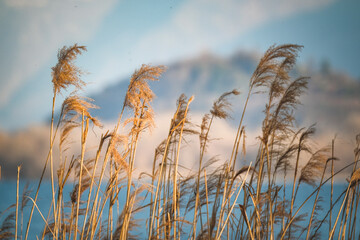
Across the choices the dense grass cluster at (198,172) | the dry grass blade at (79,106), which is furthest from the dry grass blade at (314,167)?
the dry grass blade at (79,106)

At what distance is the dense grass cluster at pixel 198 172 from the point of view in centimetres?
216

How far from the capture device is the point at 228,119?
304 centimetres

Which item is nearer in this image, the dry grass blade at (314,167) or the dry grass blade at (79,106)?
the dry grass blade at (79,106)

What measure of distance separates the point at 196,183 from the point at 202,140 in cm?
53

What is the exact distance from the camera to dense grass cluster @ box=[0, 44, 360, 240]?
2162mm

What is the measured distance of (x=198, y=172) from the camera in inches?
103

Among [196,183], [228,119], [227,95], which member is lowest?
[196,183]

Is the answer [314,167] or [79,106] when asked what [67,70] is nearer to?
[79,106]

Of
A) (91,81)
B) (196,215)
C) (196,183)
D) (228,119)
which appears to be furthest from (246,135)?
(91,81)

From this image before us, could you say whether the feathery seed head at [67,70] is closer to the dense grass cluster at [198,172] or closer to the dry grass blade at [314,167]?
the dense grass cluster at [198,172]

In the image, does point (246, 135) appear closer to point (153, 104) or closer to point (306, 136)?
point (306, 136)

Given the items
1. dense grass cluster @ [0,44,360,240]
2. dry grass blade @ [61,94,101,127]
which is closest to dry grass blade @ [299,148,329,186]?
dense grass cluster @ [0,44,360,240]

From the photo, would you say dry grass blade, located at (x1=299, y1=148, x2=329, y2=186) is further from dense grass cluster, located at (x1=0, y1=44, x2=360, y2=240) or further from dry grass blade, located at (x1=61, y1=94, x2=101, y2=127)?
dry grass blade, located at (x1=61, y1=94, x2=101, y2=127)

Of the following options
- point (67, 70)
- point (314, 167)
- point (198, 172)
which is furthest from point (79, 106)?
point (314, 167)
